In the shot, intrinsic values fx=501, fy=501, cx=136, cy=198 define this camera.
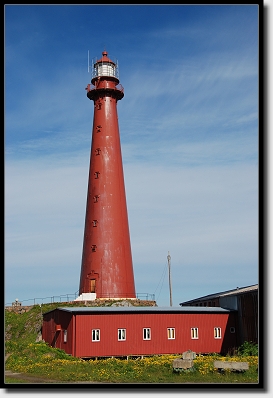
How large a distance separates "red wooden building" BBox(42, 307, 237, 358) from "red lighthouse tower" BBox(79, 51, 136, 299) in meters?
5.41

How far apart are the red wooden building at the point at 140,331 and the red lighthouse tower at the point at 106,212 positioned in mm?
5411

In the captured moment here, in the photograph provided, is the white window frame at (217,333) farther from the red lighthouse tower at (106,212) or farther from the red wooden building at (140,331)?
the red lighthouse tower at (106,212)

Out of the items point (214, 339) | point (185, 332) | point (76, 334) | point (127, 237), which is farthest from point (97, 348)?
point (127, 237)

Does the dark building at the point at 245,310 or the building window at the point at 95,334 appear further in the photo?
the dark building at the point at 245,310

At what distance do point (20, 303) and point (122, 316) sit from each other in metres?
14.4

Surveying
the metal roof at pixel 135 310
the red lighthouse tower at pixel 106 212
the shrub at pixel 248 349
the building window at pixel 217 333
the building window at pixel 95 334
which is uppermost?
the red lighthouse tower at pixel 106 212

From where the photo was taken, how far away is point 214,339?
110 ft

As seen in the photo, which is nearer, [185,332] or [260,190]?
[260,190]

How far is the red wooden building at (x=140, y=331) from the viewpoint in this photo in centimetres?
3083

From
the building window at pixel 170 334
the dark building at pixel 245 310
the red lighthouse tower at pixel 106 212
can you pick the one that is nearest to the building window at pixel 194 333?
the building window at pixel 170 334

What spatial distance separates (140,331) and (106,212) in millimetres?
11132

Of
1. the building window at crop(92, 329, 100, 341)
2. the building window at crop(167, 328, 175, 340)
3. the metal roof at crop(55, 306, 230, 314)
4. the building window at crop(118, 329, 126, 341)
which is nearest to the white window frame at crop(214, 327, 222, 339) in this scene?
the metal roof at crop(55, 306, 230, 314)
